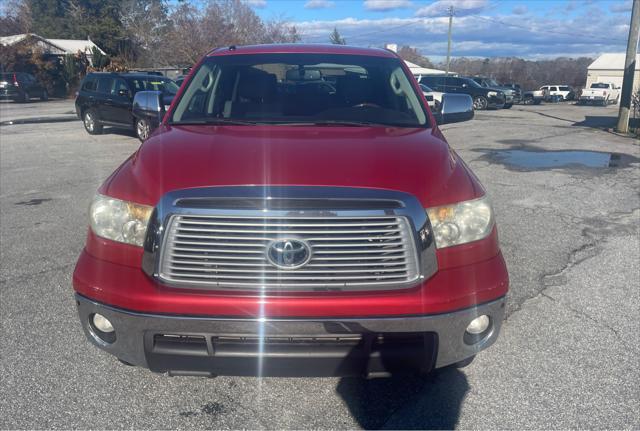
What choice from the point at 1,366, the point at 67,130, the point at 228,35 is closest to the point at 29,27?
the point at 228,35

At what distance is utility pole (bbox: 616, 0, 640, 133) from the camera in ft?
49.1

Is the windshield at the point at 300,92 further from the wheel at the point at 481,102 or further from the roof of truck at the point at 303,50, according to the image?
the wheel at the point at 481,102

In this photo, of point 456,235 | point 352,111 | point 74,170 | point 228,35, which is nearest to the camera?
point 456,235

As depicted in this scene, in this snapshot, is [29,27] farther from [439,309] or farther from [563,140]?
[439,309]

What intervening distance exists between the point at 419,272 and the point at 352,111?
156cm

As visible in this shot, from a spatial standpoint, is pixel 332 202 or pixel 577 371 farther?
pixel 577 371

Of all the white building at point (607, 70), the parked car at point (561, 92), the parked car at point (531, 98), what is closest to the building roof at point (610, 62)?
the white building at point (607, 70)

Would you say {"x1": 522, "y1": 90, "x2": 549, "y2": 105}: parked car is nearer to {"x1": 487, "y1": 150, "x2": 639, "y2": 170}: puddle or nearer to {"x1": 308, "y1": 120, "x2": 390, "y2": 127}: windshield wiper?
{"x1": 487, "y1": 150, "x2": 639, "y2": 170}: puddle

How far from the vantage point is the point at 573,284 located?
4.23 meters

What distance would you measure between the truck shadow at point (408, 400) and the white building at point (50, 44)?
40463 mm

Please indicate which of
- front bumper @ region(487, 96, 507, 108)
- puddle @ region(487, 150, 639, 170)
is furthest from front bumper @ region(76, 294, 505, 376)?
front bumper @ region(487, 96, 507, 108)

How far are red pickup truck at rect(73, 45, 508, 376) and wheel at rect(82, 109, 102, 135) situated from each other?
502 inches

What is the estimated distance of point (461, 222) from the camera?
2.45 m

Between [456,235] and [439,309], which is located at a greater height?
[456,235]
